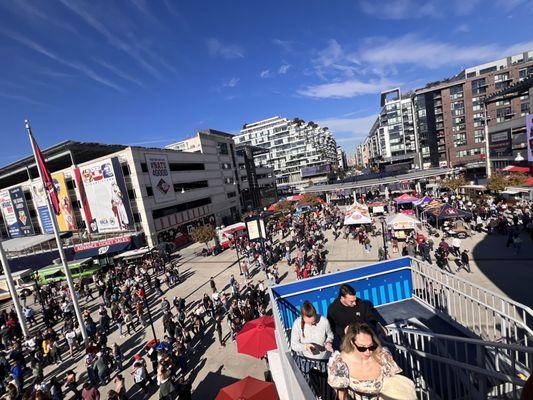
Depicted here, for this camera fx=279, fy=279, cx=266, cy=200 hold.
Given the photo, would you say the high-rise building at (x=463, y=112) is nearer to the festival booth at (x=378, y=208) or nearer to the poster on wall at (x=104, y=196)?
the festival booth at (x=378, y=208)

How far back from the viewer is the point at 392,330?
5793mm

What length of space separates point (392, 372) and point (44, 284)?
3402cm

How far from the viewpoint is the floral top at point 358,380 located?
10.6 ft

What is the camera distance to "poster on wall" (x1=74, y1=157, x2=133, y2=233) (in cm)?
3519

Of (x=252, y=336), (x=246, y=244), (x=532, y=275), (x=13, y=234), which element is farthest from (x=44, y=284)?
(x=532, y=275)

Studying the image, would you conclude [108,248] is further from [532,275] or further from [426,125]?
[426,125]

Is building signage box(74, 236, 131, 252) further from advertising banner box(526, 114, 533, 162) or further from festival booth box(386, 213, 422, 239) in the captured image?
advertising banner box(526, 114, 533, 162)

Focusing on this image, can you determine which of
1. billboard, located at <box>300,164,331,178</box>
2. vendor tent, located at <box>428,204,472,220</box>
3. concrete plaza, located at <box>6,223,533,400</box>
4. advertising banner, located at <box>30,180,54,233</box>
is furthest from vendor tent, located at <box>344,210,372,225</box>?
billboard, located at <box>300,164,331,178</box>

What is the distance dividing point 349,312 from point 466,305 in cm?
301

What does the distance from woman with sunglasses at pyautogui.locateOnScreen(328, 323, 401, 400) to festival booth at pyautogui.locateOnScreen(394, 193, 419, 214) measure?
30556 millimetres

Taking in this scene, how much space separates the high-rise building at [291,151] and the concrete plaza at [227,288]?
78823 mm

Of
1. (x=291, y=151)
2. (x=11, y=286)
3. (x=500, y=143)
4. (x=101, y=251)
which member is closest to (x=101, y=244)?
(x=101, y=251)

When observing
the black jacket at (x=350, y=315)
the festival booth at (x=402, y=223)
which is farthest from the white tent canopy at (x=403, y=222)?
the black jacket at (x=350, y=315)

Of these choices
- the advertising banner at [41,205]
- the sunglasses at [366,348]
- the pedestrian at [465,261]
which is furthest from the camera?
the advertising banner at [41,205]
